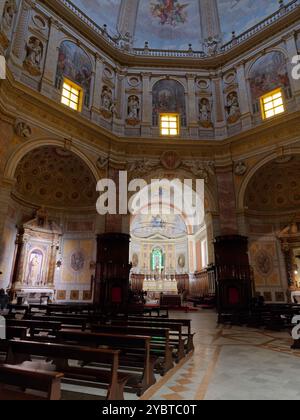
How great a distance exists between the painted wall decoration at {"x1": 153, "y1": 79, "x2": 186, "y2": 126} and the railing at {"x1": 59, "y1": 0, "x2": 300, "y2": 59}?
210 centimetres

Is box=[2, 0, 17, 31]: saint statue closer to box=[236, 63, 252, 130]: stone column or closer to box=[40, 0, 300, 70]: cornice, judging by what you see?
box=[40, 0, 300, 70]: cornice

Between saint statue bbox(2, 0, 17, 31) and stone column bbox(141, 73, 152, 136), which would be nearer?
saint statue bbox(2, 0, 17, 31)

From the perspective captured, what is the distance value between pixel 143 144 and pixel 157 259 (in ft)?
54.0

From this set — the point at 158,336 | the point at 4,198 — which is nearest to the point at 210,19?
the point at 4,198

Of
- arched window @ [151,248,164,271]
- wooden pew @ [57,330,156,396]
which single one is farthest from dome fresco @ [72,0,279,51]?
wooden pew @ [57,330,156,396]

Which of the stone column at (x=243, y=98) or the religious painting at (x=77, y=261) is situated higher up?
the stone column at (x=243, y=98)

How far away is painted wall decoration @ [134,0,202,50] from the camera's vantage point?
19.3 metres

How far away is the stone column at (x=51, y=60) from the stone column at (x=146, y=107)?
544 centimetres

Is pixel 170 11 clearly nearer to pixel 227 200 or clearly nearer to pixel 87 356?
pixel 227 200

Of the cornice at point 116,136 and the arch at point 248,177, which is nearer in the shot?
the cornice at point 116,136

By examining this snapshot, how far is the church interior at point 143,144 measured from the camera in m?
12.1

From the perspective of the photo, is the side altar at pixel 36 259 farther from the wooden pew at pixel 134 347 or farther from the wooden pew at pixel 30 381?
the wooden pew at pixel 30 381

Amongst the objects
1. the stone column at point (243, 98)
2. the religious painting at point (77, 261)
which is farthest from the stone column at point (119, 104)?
the religious painting at point (77, 261)
